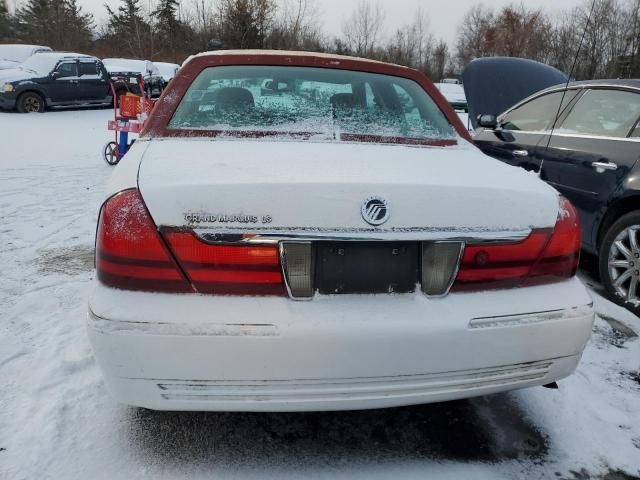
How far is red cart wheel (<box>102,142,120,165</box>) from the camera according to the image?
8633 millimetres

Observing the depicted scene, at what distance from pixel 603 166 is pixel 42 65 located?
653 inches

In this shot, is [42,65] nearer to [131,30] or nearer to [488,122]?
[488,122]

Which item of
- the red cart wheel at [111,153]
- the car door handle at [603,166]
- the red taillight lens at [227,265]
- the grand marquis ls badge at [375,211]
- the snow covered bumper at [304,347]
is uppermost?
the grand marquis ls badge at [375,211]

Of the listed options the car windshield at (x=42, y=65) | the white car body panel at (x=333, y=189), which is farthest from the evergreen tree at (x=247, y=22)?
the white car body panel at (x=333, y=189)

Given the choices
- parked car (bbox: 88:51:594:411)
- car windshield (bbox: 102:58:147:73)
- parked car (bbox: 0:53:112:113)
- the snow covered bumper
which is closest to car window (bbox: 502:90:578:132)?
parked car (bbox: 88:51:594:411)

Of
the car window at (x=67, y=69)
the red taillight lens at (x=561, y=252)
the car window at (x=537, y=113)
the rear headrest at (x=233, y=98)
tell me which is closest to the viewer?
the red taillight lens at (x=561, y=252)

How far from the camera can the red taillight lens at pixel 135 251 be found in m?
1.69

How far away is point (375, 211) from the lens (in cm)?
168

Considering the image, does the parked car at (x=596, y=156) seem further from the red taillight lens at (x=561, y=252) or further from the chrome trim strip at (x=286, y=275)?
the chrome trim strip at (x=286, y=275)

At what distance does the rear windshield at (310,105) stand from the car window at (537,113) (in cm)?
215

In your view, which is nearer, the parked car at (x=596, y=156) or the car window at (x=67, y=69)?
the parked car at (x=596, y=156)

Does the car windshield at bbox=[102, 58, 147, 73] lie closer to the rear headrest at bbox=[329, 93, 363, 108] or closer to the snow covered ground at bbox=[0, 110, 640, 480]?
the snow covered ground at bbox=[0, 110, 640, 480]

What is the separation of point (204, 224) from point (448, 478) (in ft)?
4.14

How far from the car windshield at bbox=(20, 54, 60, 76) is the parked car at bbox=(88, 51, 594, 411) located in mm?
16452
